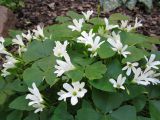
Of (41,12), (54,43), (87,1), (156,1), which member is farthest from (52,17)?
(54,43)

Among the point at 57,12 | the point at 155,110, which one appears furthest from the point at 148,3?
the point at 155,110

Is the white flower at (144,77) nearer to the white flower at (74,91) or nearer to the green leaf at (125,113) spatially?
the green leaf at (125,113)

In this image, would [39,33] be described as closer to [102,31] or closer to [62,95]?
[102,31]

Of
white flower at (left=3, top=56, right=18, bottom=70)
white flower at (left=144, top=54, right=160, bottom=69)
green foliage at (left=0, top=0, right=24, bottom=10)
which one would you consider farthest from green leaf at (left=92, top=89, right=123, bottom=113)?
green foliage at (left=0, top=0, right=24, bottom=10)

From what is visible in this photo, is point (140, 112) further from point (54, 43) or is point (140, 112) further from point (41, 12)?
point (41, 12)

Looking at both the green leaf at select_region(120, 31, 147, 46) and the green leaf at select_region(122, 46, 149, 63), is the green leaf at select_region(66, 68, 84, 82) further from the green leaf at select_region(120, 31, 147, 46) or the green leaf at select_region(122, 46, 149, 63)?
the green leaf at select_region(120, 31, 147, 46)
